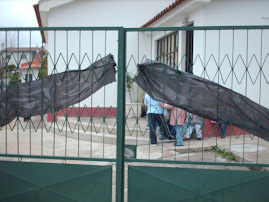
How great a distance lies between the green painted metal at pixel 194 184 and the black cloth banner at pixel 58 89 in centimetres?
101

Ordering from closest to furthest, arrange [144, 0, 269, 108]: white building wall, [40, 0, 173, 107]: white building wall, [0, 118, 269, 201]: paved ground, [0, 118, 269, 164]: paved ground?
1. [0, 118, 269, 201]: paved ground
2. [0, 118, 269, 164]: paved ground
3. [144, 0, 269, 108]: white building wall
4. [40, 0, 173, 107]: white building wall

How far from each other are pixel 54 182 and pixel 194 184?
151 cm

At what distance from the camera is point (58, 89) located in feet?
11.1

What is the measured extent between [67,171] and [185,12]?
5.82 meters

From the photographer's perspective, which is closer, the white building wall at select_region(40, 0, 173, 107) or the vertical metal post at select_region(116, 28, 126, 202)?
the vertical metal post at select_region(116, 28, 126, 202)

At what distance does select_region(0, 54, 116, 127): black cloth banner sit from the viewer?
11.0 ft

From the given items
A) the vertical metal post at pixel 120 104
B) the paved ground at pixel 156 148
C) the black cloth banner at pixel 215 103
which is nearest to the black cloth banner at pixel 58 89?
the vertical metal post at pixel 120 104

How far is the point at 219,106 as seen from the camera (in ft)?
10.7

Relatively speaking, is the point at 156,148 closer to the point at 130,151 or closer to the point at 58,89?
the point at 130,151

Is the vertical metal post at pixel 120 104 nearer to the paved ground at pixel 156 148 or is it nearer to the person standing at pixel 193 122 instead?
the person standing at pixel 193 122

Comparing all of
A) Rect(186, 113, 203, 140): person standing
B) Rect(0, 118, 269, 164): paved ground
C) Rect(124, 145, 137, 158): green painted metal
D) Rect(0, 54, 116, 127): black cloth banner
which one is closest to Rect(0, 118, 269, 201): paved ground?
Rect(0, 118, 269, 164): paved ground

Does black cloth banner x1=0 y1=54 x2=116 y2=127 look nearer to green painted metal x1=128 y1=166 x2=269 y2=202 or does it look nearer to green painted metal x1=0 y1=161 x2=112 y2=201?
green painted metal x1=0 y1=161 x2=112 y2=201

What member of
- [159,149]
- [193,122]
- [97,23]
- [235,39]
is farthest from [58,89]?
[97,23]

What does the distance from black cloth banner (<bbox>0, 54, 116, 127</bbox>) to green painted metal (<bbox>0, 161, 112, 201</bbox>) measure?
0.62m
